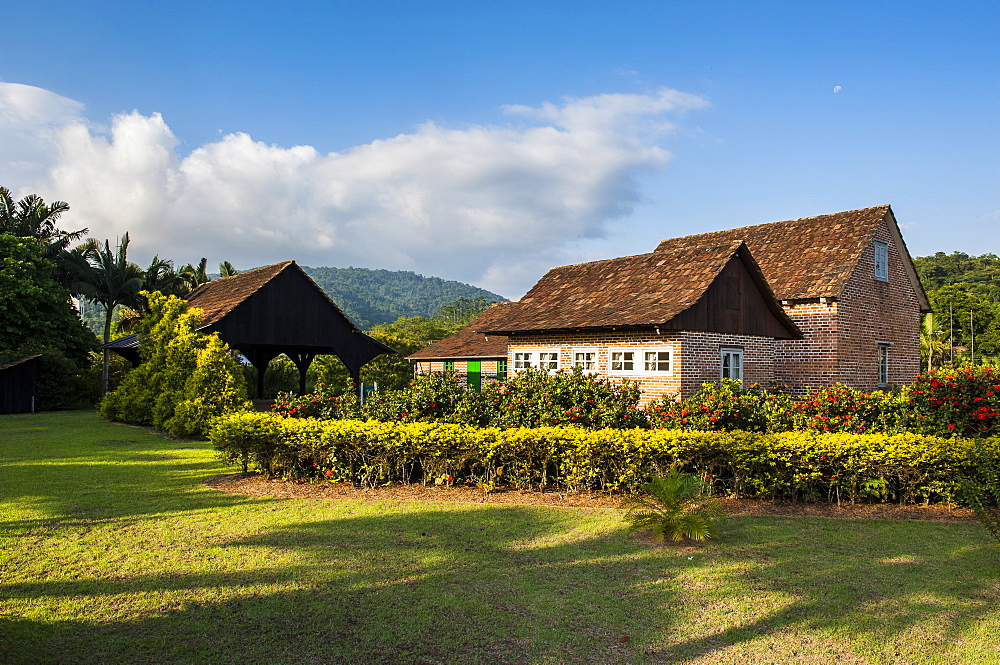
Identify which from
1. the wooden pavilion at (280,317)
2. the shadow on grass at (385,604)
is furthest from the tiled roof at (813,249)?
the shadow on grass at (385,604)

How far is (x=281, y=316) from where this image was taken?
23.4m

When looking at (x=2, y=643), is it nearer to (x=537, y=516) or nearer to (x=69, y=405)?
(x=537, y=516)

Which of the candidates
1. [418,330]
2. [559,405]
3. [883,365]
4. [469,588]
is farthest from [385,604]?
[418,330]

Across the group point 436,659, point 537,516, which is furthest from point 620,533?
point 436,659

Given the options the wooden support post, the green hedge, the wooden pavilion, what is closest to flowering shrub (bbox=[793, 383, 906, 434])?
the green hedge

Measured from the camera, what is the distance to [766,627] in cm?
480

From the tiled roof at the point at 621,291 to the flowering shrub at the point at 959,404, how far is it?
8.65 m

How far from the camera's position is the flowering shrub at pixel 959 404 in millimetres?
8478

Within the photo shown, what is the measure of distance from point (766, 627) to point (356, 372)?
Result: 22561 mm

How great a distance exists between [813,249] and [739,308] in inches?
235

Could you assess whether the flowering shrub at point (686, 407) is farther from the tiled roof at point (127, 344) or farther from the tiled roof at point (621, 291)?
the tiled roof at point (127, 344)

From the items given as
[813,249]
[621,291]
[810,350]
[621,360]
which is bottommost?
[621,360]

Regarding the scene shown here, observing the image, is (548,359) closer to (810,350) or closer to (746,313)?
(746,313)

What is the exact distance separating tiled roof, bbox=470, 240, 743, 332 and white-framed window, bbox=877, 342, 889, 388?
819cm
